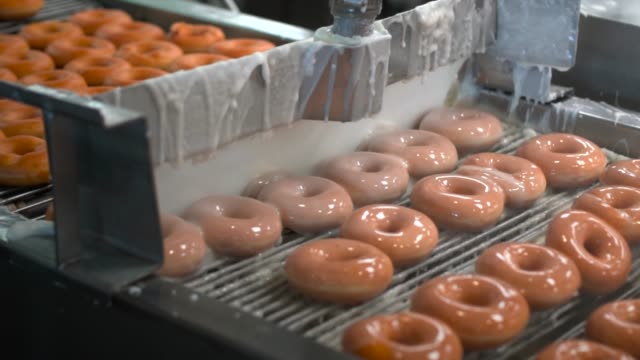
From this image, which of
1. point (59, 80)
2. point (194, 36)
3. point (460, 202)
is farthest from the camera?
point (194, 36)

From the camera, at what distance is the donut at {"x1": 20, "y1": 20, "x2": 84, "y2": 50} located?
234 centimetres

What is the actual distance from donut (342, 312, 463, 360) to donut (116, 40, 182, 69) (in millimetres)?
1183

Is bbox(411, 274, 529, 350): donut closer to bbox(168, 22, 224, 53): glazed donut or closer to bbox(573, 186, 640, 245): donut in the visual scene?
bbox(573, 186, 640, 245): donut

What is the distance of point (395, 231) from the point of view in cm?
147

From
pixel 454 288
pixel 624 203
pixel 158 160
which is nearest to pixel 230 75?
pixel 158 160

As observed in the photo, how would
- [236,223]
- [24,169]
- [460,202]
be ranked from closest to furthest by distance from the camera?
[236,223], [460,202], [24,169]

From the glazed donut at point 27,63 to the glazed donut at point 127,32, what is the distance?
0.66 feet

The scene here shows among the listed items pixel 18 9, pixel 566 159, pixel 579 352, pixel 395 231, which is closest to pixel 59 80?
pixel 18 9

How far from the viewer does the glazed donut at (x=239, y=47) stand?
7.40 ft

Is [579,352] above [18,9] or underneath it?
underneath

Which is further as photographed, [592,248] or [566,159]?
[566,159]

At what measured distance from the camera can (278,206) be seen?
4.95 feet

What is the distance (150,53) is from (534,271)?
1.21m

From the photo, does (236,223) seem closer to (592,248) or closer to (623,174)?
(592,248)
